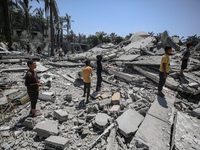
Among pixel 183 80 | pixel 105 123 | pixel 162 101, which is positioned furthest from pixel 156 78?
pixel 105 123

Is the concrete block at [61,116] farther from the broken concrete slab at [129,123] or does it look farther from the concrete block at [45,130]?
the broken concrete slab at [129,123]

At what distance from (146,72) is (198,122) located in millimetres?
3520

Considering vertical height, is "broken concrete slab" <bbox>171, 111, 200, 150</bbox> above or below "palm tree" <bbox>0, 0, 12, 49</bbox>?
below

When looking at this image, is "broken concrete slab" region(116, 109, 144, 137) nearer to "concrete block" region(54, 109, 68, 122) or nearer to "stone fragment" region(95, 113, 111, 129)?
"stone fragment" region(95, 113, 111, 129)

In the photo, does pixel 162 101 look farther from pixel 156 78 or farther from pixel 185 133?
pixel 156 78

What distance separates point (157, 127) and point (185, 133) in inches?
20.5

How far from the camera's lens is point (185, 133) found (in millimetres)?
2318

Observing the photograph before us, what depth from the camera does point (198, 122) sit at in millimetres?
2729

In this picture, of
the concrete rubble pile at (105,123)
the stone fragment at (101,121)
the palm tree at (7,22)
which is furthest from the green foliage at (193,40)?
the palm tree at (7,22)

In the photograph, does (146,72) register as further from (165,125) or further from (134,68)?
(165,125)

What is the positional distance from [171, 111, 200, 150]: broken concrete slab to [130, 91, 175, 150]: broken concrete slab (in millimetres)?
153

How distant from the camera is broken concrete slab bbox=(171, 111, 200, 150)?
2.05 metres

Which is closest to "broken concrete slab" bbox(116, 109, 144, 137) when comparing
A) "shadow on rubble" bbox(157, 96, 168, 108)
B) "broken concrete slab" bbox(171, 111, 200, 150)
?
"broken concrete slab" bbox(171, 111, 200, 150)

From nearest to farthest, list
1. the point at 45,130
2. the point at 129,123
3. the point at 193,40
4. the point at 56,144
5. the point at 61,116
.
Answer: the point at 56,144 → the point at 45,130 → the point at 129,123 → the point at 61,116 → the point at 193,40
